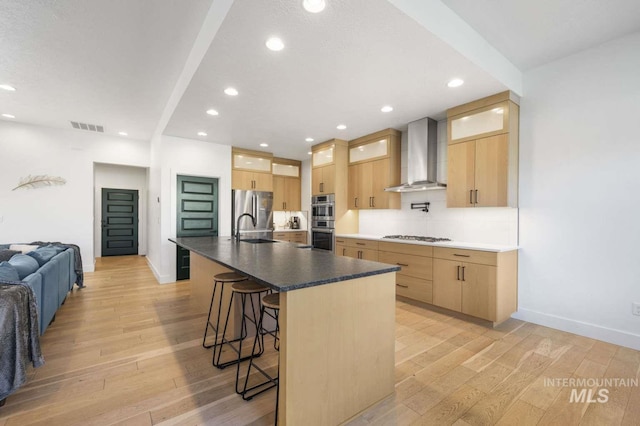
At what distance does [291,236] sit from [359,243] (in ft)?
7.69

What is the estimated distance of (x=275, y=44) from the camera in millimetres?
2240

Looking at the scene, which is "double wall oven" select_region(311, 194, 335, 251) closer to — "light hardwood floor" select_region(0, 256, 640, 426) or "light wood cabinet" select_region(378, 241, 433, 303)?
"light wood cabinet" select_region(378, 241, 433, 303)

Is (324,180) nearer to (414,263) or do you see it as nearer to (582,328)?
(414,263)

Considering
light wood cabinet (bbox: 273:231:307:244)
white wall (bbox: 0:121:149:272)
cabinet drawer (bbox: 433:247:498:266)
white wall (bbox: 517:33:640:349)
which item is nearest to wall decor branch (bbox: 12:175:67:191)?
white wall (bbox: 0:121:149:272)

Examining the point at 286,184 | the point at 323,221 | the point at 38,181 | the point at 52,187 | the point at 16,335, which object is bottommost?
the point at 16,335

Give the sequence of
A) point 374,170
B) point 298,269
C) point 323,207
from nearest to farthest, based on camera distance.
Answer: point 298,269 → point 374,170 → point 323,207

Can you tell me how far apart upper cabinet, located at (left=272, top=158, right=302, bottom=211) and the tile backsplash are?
2.30m

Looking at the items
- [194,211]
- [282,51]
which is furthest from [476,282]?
[194,211]

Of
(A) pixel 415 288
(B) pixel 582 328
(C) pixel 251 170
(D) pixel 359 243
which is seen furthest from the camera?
(C) pixel 251 170

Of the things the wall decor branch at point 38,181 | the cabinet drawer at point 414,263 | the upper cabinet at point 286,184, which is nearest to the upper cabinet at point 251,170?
the upper cabinet at point 286,184

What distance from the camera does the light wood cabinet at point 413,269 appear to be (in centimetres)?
357

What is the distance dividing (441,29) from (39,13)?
10.6ft

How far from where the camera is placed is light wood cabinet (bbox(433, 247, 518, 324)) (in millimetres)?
2992

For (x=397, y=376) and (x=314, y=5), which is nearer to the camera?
(x=314, y=5)
